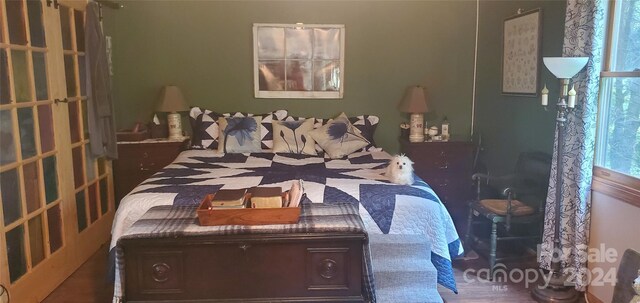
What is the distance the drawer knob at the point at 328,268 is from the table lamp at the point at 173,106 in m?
2.39

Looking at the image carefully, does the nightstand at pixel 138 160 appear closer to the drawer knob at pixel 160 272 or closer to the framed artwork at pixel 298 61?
the framed artwork at pixel 298 61

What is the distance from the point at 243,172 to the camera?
3.21m

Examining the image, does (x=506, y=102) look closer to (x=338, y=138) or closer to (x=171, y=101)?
(x=338, y=138)

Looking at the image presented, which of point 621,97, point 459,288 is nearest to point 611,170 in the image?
point 621,97

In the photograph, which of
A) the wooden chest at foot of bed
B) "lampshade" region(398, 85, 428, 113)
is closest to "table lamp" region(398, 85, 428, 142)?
"lampshade" region(398, 85, 428, 113)

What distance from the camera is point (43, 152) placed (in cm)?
292

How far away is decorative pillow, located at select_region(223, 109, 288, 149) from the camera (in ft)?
13.3

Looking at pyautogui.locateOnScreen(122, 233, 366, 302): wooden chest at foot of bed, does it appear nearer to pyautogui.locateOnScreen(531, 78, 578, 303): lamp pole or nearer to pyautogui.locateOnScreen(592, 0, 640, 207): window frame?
pyautogui.locateOnScreen(531, 78, 578, 303): lamp pole

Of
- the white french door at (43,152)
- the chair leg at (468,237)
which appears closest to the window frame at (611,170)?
the chair leg at (468,237)

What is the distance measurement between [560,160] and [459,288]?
961mm

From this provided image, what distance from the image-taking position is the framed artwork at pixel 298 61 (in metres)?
4.32

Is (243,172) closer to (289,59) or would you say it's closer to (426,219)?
(426,219)

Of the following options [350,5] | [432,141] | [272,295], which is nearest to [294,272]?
[272,295]

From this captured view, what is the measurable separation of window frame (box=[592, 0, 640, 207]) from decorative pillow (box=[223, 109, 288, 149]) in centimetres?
236
